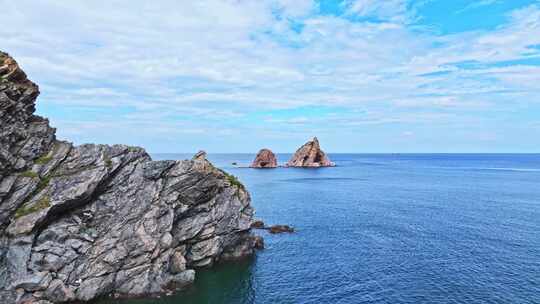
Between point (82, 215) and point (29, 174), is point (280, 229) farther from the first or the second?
point (29, 174)

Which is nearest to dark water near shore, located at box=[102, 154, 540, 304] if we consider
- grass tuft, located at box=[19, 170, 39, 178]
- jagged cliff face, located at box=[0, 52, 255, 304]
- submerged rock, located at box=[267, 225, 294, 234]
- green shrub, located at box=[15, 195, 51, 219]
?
submerged rock, located at box=[267, 225, 294, 234]

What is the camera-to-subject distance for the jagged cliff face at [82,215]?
170 feet

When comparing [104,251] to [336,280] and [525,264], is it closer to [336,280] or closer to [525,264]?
[336,280]

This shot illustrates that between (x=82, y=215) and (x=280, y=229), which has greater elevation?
(x=82, y=215)

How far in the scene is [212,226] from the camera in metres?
72.2

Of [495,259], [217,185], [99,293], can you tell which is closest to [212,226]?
[217,185]

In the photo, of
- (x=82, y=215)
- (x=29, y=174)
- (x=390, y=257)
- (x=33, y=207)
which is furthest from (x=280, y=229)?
(x=29, y=174)

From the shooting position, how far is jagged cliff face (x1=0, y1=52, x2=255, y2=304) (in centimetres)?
5181

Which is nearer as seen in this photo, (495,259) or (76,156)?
(76,156)

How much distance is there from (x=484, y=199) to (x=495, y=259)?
73243mm

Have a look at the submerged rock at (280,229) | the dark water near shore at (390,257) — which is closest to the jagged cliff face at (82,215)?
the dark water near shore at (390,257)

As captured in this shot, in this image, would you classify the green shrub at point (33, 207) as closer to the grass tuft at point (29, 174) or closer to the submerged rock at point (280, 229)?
the grass tuft at point (29, 174)

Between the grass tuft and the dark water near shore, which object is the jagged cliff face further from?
the dark water near shore

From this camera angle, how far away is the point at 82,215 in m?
57.5
